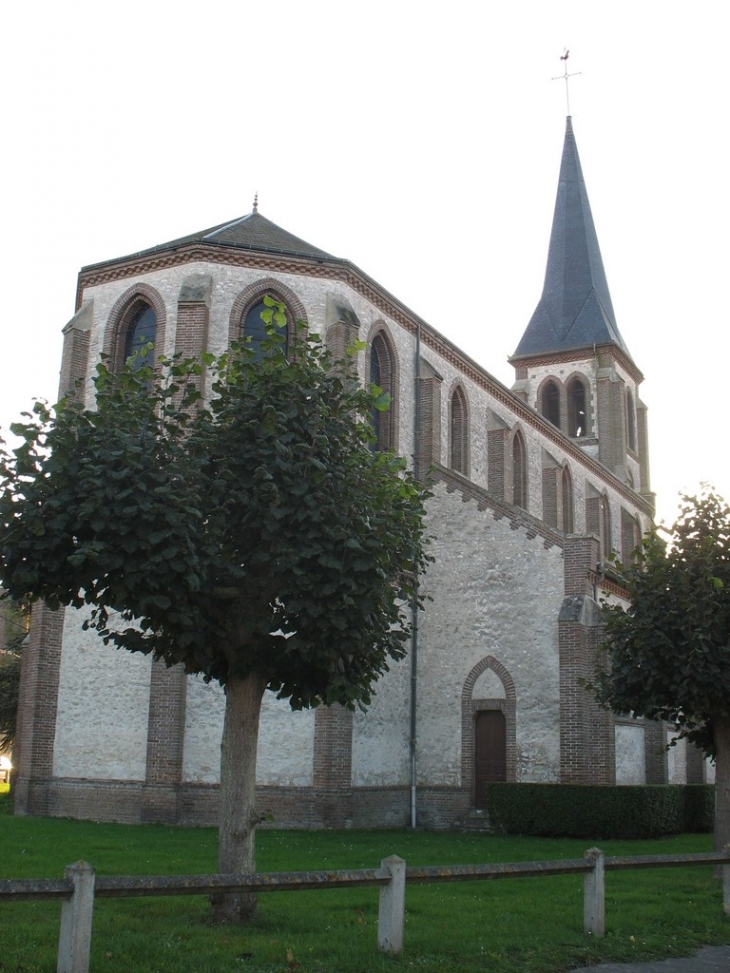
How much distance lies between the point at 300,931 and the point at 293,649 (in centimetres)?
261

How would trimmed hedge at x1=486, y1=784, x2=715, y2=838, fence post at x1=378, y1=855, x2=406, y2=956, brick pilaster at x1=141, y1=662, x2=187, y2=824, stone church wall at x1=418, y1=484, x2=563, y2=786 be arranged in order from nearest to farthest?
fence post at x1=378, y1=855, x2=406, y2=956, trimmed hedge at x1=486, y1=784, x2=715, y2=838, brick pilaster at x1=141, y1=662, x2=187, y2=824, stone church wall at x1=418, y1=484, x2=563, y2=786

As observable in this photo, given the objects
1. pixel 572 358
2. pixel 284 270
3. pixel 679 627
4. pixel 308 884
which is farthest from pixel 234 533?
pixel 572 358

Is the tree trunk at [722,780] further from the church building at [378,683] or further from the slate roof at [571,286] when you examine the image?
the slate roof at [571,286]

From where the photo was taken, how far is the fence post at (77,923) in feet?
24.1

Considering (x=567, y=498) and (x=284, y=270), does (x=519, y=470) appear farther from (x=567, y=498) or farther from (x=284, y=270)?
(x=284, y=270)

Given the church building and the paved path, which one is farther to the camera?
the church building

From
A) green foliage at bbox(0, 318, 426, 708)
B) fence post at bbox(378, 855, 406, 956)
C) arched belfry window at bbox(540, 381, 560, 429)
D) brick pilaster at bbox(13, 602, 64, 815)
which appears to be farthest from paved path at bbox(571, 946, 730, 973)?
arched belfry window at bbox(540, 381, 560, 429)

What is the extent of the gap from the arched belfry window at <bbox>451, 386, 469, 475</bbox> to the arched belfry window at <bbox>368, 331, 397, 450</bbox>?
3.81 metres

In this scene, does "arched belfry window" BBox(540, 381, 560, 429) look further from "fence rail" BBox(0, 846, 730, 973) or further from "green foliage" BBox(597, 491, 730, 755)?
"fence rail" BBox(0, 846, 730, 973)

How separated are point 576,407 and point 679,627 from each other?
112 feet

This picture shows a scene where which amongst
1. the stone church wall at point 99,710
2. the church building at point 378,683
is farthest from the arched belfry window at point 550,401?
the stone church wall at point 99,710

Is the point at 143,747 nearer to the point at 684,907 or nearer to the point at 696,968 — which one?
the point at 684,907

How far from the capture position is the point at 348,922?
10.2 meters

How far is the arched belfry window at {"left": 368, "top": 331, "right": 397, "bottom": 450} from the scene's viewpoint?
1032 inches
